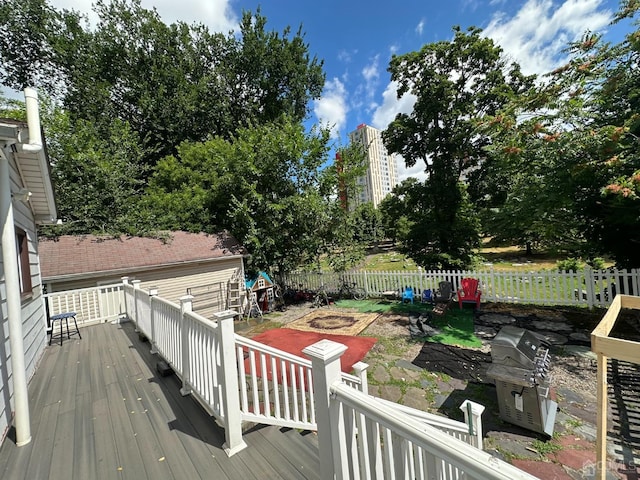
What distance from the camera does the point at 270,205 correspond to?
10977 millimetres

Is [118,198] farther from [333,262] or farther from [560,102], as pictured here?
[560,102]

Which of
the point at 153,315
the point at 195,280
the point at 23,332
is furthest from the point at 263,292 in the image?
the point at 23,332

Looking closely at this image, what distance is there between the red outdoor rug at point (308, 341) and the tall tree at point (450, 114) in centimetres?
607

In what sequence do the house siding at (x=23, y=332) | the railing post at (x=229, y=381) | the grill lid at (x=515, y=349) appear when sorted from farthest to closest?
the grill lid at (x=515, y=349) < the house siding at (x=23, y=332) < the railing post at (x=229, y=381)

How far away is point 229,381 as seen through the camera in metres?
2.39

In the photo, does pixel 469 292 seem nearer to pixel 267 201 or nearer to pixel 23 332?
pixel 267 201

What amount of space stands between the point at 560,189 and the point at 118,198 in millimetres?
16225

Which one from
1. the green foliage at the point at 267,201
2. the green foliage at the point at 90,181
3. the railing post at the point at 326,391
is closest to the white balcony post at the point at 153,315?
the railing post at the point at 326,391

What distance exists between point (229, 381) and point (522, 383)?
329cm

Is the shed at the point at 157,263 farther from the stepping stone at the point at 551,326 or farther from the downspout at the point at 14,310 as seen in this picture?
the stepping stone at the point at 551,326

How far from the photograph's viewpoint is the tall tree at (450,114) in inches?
409

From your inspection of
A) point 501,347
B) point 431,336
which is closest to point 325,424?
point 501,347

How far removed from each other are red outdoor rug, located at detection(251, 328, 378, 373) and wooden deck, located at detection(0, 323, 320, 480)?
265 centimetres

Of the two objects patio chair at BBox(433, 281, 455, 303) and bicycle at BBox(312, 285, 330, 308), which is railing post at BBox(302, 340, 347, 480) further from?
bicycle at BBox(312, 285, 330, 308)
